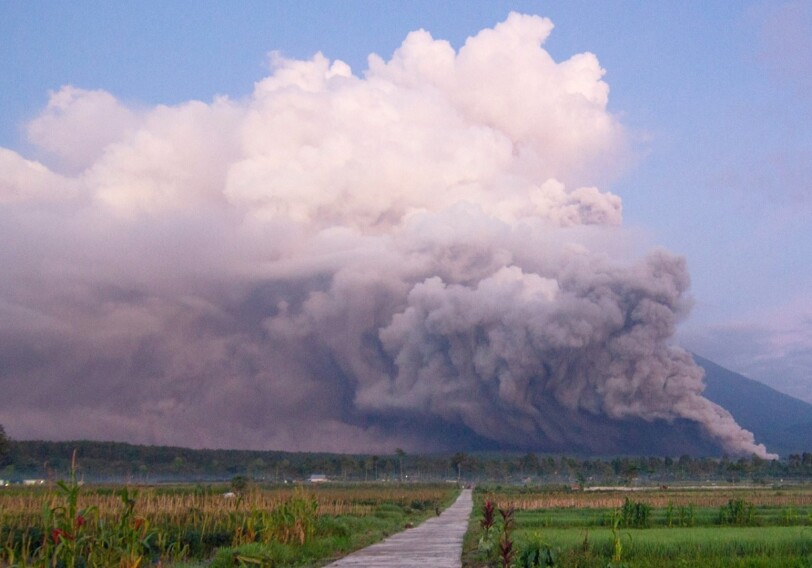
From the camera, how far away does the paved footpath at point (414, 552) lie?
73.2 feet

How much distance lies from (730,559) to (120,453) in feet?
633

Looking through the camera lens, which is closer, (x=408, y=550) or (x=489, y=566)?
(x=489, y=566)

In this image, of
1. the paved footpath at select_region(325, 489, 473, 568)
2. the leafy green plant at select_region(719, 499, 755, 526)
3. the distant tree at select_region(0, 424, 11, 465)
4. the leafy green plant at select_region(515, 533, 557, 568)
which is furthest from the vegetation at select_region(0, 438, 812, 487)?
the leafy green plant at select_region(515, 533, 557, 568)

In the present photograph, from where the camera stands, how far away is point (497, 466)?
19450 cm

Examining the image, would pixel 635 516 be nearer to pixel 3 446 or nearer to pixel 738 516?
pixel 738 516

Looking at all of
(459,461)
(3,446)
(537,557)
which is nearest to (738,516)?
(537,557)

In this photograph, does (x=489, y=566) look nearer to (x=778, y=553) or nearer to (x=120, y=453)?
(x=778, y=553)

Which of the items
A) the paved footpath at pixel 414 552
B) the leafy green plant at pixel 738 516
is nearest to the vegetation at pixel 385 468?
the leafy green plant at pixel 738 516

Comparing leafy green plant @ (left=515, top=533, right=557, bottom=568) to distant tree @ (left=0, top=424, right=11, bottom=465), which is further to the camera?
distant tree @ (left=0, top=424, right=11, bottom=465)

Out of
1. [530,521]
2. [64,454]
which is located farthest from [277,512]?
[64,454]

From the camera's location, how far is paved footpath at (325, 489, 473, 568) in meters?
22.3

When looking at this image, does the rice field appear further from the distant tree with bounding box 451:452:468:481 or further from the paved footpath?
the distant tree with bounding box 451:452:468:481

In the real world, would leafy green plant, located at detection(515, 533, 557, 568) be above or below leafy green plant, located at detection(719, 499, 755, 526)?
above

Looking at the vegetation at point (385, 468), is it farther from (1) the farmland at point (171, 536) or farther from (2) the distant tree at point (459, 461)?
(1) the farmland at point (171, 536)
